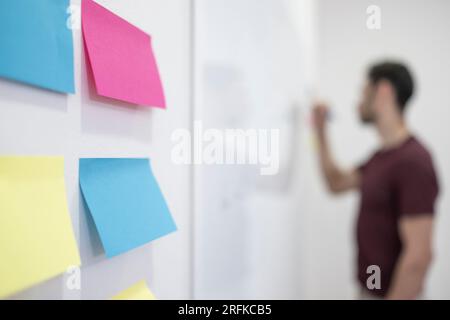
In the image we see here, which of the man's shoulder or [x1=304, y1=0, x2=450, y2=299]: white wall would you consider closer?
the man's shoulder

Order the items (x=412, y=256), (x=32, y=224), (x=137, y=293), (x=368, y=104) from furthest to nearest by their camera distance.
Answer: (x=368, y=104), (x=412, y=256), (x=137, y=293), (x=32, y=224)

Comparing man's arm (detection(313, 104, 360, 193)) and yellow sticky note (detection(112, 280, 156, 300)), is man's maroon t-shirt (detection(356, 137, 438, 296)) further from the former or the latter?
yellow sticky note (detection(112, 280, 156, 300))

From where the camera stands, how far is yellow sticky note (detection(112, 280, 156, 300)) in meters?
0.29

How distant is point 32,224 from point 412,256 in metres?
1.09

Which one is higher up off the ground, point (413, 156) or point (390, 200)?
point (413, 156)

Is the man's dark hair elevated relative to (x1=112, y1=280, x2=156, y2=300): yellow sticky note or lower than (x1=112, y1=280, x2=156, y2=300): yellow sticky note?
elevated

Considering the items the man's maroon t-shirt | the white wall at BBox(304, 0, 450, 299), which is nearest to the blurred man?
the man's maroon t-shirt

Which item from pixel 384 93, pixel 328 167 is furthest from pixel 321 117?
pixel 384 93

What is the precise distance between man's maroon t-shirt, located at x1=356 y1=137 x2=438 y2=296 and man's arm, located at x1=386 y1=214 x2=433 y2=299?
1.2 inches

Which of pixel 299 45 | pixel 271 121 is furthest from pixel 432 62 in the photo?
pixel 271 121

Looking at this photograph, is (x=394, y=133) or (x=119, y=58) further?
(x=394, y=133)

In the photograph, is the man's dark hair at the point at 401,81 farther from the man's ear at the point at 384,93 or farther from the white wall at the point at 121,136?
the white wall at the point at 121,136

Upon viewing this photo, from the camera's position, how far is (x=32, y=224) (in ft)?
0.67

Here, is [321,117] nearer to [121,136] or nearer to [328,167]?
[328,167]
